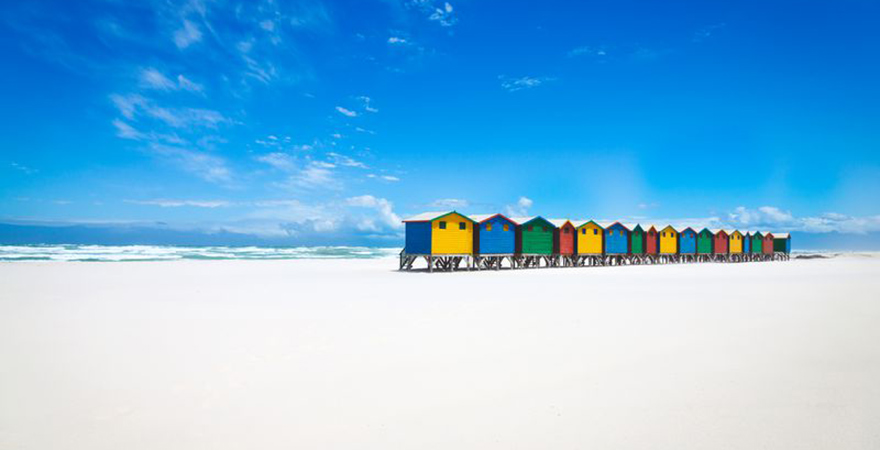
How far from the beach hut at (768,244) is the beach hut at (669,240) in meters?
20.7

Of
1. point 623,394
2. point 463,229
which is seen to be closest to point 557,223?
point 463,229

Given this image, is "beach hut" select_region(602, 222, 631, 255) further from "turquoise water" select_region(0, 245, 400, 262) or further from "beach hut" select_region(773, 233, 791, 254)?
"beach hut" select_region(773, 233, 791, 254)

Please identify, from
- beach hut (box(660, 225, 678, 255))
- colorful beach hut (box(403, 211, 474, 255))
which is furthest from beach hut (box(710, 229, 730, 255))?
colorful beach hut (box(403, 211, 474, 255))

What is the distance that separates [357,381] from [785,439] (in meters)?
4.73

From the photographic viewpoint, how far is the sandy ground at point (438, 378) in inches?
198

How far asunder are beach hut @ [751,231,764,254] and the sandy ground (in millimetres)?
57244

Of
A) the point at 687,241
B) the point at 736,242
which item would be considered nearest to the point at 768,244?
the point at 736,242

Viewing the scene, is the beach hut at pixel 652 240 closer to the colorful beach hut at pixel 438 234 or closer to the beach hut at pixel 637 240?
the beach hut at pixel 637 240

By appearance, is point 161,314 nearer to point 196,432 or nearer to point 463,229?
point 196,432

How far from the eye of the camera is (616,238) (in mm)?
46438

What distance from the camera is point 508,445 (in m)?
4.75

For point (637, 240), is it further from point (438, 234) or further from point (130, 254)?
point (130, 254)

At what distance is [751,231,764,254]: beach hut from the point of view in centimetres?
6356

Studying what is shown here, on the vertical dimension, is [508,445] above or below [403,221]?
below
